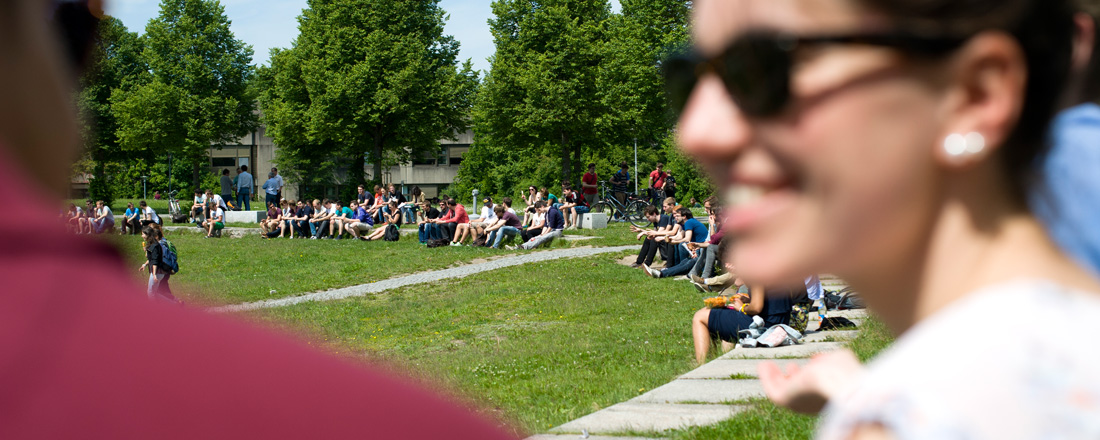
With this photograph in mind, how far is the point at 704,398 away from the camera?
652 centimetres

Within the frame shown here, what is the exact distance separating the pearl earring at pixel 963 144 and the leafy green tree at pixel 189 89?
52953 mm

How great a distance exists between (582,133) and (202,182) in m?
38.9

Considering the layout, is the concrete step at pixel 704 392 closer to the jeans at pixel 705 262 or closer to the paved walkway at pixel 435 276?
the jeans at pixel 705 262

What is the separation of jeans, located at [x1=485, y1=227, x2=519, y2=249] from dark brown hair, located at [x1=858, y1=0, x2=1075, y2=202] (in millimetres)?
23354

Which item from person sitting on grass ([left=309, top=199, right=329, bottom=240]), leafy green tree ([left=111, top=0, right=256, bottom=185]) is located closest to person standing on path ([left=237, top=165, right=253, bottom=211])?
person sitting on grass ([left=309, top=199, right=329, bottom=240])

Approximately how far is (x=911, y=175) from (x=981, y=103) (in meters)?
0.09

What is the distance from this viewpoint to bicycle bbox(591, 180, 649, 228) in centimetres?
2916

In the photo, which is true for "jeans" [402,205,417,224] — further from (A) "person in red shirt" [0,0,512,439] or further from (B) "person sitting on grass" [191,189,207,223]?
(A) "person in red shirt" [0,0,512,439]

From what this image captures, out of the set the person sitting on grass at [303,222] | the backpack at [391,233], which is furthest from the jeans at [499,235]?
the person sitting on grass at [303,222]

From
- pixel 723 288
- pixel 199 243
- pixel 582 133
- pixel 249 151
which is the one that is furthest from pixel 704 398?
pixel 249 151

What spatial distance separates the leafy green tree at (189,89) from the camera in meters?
50.6

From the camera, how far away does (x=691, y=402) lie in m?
6.40

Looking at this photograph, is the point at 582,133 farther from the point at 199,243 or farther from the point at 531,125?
the point at 199,243

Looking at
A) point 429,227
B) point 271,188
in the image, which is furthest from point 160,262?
point 271,188
